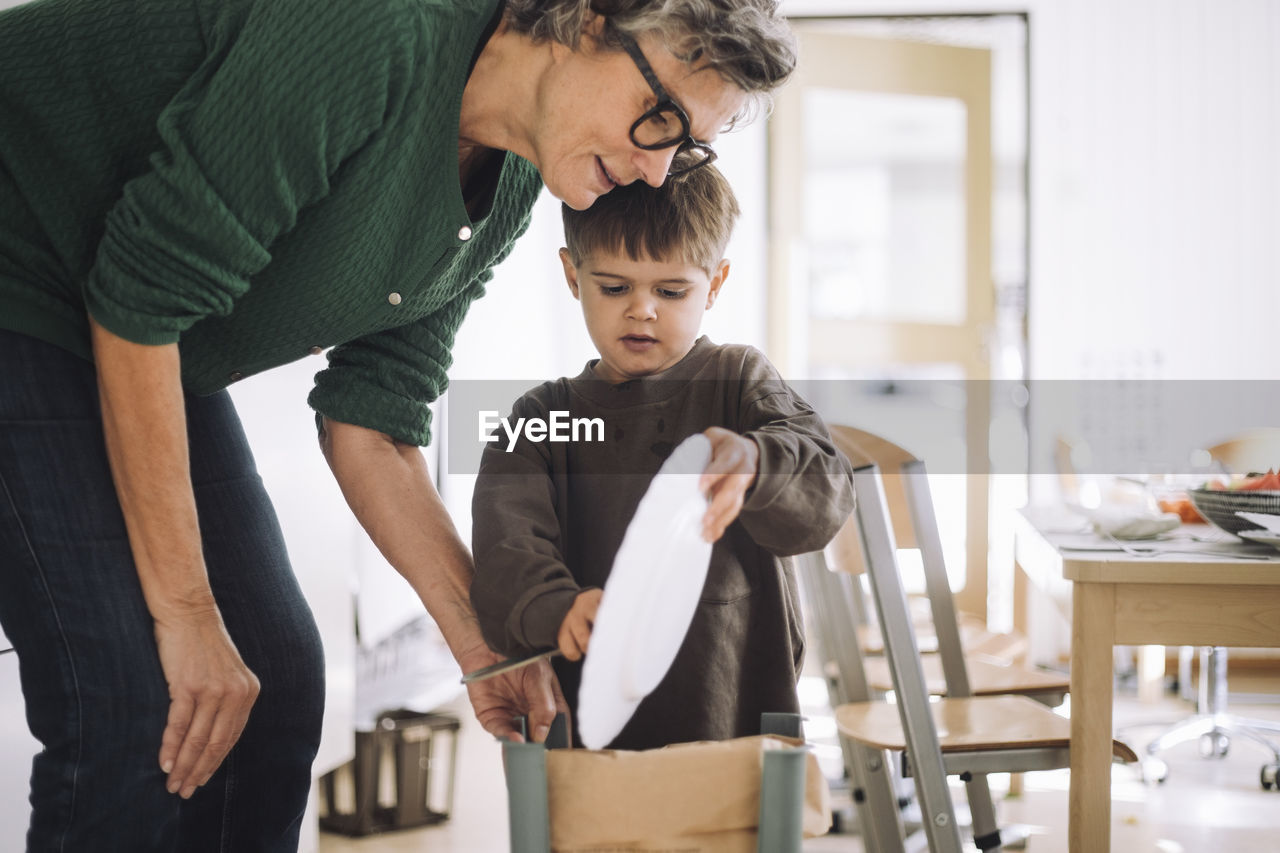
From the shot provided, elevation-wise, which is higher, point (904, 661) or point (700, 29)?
point (700, 29)

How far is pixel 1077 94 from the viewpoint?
3373 mm

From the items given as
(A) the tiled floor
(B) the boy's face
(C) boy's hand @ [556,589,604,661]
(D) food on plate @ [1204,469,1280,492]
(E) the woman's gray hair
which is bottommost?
(A) the tiled floor

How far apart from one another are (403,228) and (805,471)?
1.14ft

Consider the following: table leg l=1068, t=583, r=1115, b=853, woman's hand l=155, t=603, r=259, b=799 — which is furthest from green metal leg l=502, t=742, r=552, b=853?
table leg l=1068, t=583, r=1115, b=853

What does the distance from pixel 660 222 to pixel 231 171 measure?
290mm

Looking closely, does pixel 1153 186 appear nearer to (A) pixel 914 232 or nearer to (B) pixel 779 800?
(A) pixel 914 232

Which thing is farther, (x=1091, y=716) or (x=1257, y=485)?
(x=1257, y=485)

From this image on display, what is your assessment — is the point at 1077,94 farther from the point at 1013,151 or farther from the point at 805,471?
the point at 805,471

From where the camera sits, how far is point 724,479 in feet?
2.15

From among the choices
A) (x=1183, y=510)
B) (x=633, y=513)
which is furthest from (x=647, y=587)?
(x=1183, y=510)

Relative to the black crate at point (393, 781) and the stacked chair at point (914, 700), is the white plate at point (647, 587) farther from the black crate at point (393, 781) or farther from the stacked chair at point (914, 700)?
the black crate at point (393, 781)

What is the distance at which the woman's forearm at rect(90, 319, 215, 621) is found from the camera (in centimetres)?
74

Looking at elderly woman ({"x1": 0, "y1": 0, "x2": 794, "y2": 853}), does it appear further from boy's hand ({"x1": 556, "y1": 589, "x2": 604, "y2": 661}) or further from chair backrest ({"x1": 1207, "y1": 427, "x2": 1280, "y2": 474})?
chair backrest ({"x1": 1207, "y1": 427, "x2": 1280, "y2": 474})

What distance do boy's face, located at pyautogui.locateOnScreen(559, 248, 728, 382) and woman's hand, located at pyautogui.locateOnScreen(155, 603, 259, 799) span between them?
34cm
